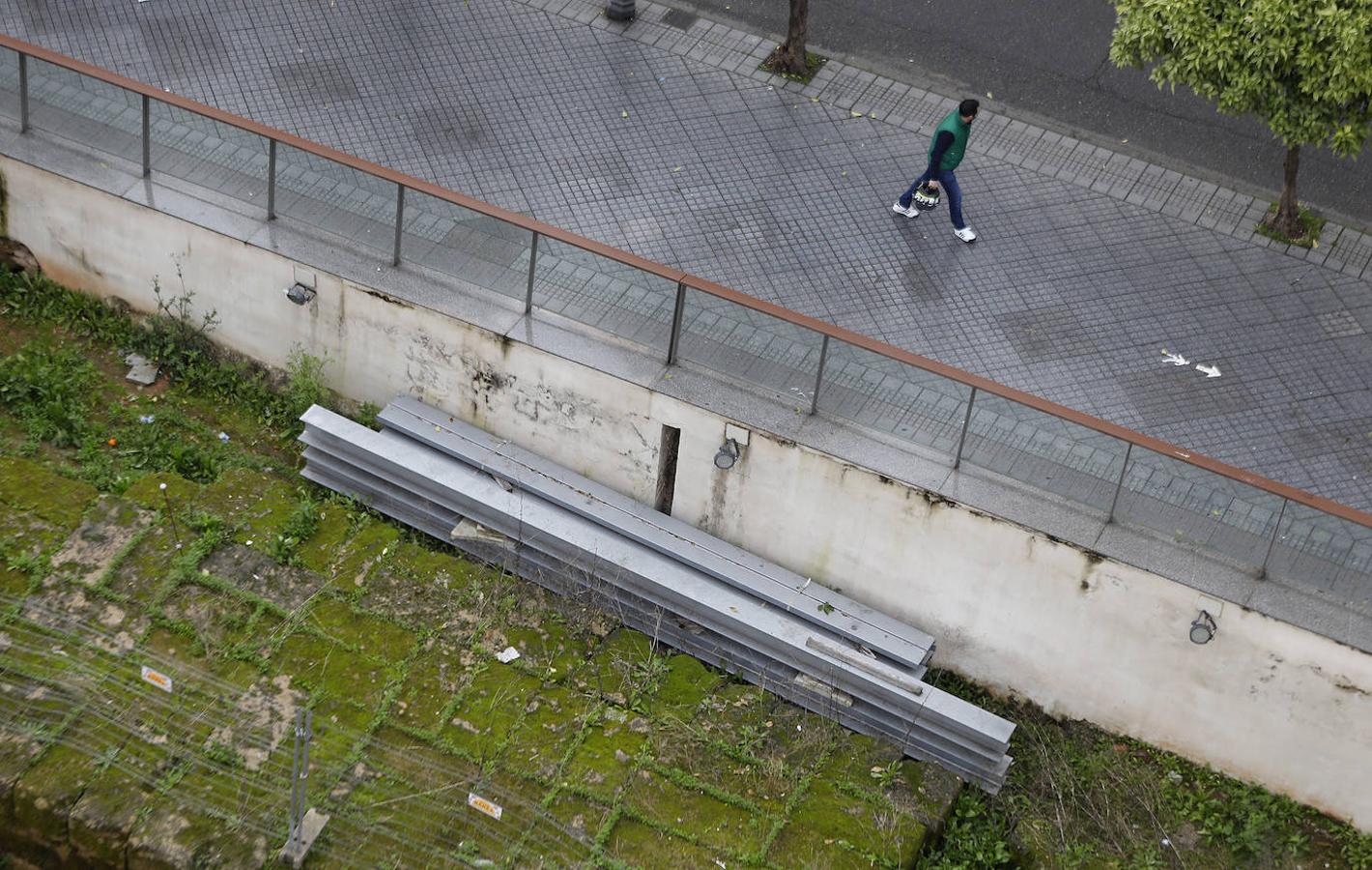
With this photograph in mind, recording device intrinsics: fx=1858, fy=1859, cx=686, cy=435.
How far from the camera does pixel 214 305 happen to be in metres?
13.9

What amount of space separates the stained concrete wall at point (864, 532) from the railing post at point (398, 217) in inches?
13.0

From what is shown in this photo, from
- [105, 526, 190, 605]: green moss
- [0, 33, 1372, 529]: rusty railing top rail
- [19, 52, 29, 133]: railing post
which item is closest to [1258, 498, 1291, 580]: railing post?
[0, 33, 1372, 529]: rusty railing top rail

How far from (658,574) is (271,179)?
4006 mm

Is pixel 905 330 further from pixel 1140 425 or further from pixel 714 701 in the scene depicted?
pixel 714 701

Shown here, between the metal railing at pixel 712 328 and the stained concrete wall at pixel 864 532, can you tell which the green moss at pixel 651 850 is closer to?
the stained concrete wall at pixel 864 532

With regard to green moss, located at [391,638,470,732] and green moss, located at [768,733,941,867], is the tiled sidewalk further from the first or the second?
green moss, located at [391,638,470,732]

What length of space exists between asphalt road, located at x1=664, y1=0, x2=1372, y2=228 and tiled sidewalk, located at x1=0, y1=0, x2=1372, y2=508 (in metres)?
0.29

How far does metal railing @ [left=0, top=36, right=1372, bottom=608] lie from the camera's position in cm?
1159

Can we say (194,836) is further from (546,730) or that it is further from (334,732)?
(546,730)

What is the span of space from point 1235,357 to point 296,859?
766 centimetres

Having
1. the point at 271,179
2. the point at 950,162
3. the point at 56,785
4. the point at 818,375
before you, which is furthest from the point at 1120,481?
the point at 56,785

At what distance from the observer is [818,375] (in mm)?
12312

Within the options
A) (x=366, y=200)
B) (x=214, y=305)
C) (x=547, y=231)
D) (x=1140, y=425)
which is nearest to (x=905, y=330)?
→ (x=1140, y=425)

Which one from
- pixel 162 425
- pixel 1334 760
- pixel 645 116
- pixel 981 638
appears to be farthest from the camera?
pixel 645 116
